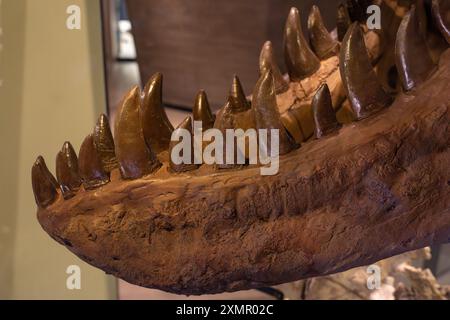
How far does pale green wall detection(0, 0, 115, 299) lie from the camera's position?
65.2 inches

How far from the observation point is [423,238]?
93cm

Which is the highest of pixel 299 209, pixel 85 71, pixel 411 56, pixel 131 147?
pixel 85 71

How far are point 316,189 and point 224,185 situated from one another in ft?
0.46

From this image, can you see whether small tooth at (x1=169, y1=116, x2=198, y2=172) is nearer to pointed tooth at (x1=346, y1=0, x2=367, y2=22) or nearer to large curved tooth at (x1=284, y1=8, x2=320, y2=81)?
large curved tooth at (x1=284, y1=8, x2=320, y2=81)

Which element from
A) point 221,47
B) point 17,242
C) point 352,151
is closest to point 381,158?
point 352,151

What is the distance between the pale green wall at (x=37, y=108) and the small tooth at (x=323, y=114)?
0.95 m

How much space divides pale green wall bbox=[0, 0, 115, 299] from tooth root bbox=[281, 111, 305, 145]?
75 centimetres

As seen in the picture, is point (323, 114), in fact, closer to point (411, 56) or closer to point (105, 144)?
point (411, 56)

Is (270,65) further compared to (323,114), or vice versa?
(270,65)

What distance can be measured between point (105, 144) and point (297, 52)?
480mm

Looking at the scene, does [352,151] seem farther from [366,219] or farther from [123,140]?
[123,140]

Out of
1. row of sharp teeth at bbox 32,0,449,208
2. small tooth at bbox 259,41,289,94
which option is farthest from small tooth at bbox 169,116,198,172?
small tooth at bbox 259,41,289,94

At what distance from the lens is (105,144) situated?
39.0 inches

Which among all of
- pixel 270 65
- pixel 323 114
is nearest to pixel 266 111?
pixel 323 114
